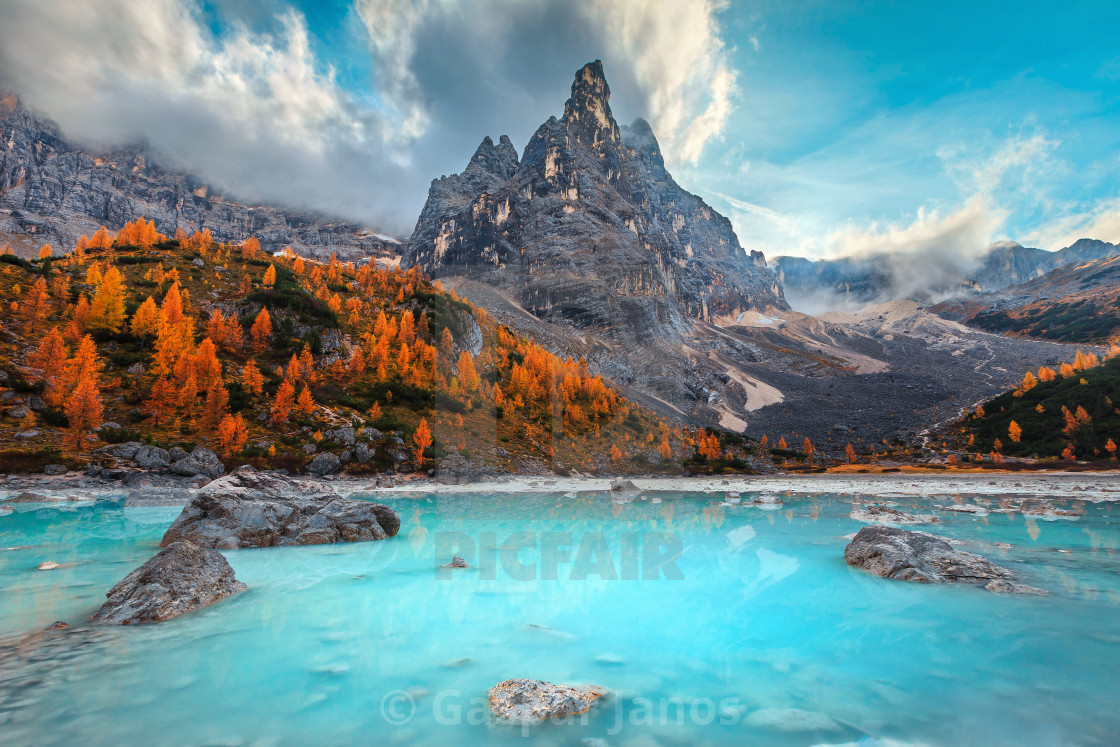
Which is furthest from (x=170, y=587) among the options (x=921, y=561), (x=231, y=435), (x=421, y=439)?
(x=421, y=439)

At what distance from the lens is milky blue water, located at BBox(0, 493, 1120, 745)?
225 inches

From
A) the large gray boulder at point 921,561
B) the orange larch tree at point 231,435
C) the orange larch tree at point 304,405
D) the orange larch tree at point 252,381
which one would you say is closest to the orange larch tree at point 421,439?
the orange larch tree at point 304,405

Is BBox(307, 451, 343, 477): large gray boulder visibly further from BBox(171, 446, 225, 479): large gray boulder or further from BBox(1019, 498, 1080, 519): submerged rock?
BBox(1019, 498, 1080, 519): submerged rock

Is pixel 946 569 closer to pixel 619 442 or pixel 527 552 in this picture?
pixel 527 552

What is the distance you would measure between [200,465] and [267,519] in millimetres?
29908

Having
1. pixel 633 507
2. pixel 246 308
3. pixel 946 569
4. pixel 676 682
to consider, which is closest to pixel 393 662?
pixel 676 682

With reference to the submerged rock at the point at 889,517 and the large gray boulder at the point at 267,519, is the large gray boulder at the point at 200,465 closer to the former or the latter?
the large gray boulder at the point at 267,519

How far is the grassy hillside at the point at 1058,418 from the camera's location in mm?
77438

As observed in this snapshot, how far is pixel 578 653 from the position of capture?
28.4 ft

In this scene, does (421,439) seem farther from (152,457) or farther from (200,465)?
(152,457)

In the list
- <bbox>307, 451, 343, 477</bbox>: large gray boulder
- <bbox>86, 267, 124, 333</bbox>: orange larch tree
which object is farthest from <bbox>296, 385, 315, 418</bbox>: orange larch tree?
<bbox>86, 267, 124, 333</bbox>: orange larch tree

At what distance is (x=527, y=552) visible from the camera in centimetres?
1892

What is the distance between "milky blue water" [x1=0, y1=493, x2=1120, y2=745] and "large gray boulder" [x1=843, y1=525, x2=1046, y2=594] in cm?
74

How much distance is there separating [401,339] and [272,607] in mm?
80299
